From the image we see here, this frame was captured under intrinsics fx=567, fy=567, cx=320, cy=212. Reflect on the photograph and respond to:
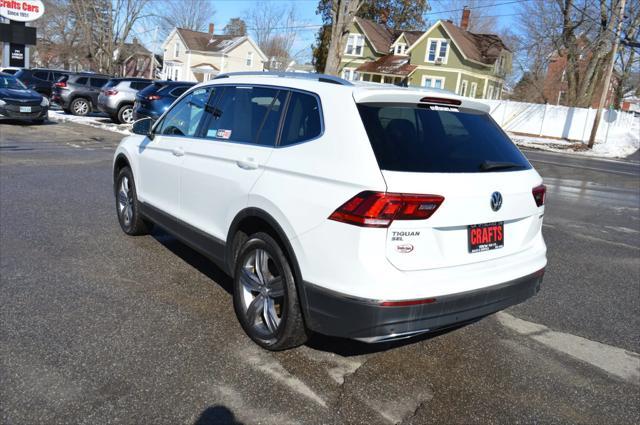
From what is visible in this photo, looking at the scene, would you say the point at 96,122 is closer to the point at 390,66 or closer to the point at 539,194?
the point at 539,194

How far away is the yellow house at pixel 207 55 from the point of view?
63.6 meters

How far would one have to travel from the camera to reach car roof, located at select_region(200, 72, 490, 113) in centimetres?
348

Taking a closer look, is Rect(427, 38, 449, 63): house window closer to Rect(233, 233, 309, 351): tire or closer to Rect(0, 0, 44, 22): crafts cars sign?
Rect(0, 0, 44, 22): crafts cars sign

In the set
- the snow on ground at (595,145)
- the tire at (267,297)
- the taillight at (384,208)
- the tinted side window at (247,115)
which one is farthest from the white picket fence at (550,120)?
the taillight at (384,208)

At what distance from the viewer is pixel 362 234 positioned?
3062mm

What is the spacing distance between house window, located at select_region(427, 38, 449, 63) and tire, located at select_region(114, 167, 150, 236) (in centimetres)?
4384

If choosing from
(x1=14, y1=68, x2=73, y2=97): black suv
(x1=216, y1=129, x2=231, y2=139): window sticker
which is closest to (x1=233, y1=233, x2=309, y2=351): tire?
(x1=216, y1=129, x2=231, y2=139): window sticker

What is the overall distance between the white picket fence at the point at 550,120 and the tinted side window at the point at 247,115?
1276 inches

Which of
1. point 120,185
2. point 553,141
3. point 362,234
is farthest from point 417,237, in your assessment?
point 553,141

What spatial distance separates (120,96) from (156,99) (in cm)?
422

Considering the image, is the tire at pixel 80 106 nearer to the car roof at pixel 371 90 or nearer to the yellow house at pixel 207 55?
the car roof at pixel 371 90

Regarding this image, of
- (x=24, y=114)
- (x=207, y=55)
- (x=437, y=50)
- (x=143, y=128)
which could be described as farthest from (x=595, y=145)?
(x=207, y=55)

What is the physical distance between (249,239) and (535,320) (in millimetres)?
2565

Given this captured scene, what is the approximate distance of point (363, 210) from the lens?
120 inches
